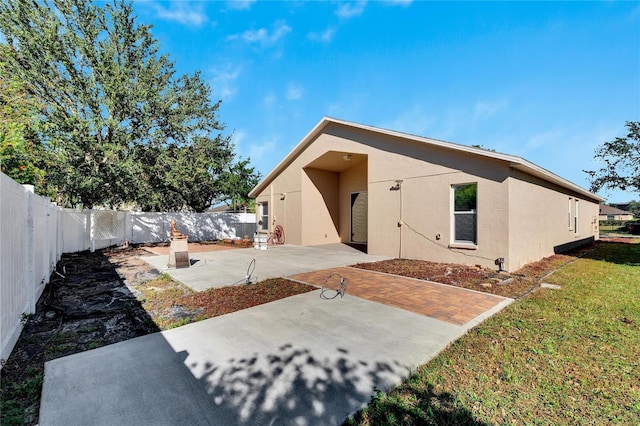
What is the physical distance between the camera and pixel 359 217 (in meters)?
14.4

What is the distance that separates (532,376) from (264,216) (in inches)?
595

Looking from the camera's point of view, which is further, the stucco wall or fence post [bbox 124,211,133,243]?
fence post [bbox 124,211,133,243]

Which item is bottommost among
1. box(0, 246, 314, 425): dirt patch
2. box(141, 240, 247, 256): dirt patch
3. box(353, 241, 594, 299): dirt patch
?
box(141, 240, 247, 256): dirt patch

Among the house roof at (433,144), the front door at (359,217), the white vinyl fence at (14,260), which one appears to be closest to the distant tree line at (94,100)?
the house roof at (433,144)

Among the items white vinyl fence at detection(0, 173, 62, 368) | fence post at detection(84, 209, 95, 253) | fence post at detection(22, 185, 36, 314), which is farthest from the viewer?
fence post at detection(84, 209, 95, 253)

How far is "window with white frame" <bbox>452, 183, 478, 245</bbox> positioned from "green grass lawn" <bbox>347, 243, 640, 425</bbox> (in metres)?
3.72

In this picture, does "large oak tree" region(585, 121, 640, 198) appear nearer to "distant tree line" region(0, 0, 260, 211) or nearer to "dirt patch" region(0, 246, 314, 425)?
"dirt patch" region(0, 246, 314, 425)

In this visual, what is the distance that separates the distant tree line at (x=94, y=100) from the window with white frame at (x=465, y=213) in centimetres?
1308

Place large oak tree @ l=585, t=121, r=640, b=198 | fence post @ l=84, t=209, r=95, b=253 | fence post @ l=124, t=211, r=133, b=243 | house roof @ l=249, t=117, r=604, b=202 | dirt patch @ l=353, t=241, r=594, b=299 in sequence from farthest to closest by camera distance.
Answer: large oak tree @ l=585, t=121, r=640, b=198 → fence post @ l=124, t=211, r=133, b=243 → fence post @ l=84, t=209, r=95, b=253 → house roof @ l=249, t=117, r=604, b=202 → dirt patch @ l=353, t=241, r=594, b=299

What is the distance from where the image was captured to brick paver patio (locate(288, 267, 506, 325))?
4652 mm

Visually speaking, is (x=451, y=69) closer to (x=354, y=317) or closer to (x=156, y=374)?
(x=354, y=317)

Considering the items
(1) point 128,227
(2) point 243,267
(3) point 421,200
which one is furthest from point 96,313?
(1) point 128,227

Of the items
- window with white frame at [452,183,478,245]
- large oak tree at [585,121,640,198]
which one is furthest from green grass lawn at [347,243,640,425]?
large oak tree at [585,121,640,198]

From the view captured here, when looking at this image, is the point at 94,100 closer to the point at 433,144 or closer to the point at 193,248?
the point at 193,248
